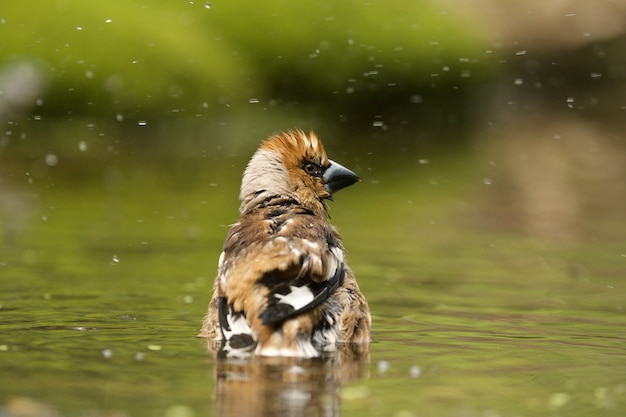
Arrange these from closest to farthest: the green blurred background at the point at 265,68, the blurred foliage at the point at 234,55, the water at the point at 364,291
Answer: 1. the water at the point at 364,291
2. the green blurred background at the point at 265,68
3. the blurred foliage at the point at 234,55

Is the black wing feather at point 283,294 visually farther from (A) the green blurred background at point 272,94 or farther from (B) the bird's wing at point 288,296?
(A) the green blurred background at point 272,94

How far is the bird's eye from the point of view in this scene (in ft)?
27.9

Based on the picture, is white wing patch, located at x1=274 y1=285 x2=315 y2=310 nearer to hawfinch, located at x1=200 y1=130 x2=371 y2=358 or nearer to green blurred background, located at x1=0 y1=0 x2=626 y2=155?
hawfinch, located at x1=200 y1=130 x2=371 y2=358

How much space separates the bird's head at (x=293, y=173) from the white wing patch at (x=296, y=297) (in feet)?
4.49

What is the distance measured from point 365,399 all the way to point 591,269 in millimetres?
5730

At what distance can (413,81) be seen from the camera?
26266 mm

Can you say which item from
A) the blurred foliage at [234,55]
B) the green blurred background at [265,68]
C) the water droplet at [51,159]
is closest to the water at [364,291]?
the water droplet at [51,159]

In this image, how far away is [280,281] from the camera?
6.89 metres

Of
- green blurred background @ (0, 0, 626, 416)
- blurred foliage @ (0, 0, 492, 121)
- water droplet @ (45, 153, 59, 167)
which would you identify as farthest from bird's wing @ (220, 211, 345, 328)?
blurred foliage @ (0, 0, 492, 121)

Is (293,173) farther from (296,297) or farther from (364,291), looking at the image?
(364,291)

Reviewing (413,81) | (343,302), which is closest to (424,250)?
(343,302)

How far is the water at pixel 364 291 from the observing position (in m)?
6.12

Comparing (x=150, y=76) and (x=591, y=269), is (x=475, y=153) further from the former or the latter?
(x=591, y=269)

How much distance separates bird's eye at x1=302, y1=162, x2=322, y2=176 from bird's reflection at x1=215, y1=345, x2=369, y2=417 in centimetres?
159
